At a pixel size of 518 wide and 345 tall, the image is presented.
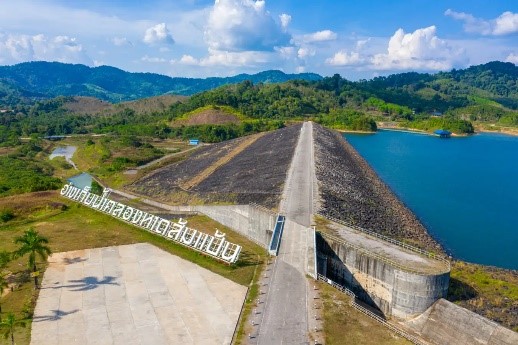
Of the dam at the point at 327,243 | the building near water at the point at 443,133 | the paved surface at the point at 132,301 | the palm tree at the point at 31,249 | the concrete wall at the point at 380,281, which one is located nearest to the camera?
the paved surface at the point at 132,301

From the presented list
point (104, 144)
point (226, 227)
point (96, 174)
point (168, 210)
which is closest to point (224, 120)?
point (104, 144)

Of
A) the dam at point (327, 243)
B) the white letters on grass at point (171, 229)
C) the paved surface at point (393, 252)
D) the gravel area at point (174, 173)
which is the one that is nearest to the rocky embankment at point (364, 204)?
the dam at point (327, 243)

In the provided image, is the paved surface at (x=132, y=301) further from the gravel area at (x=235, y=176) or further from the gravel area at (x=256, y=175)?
the gravel area at (x=256, y=175)

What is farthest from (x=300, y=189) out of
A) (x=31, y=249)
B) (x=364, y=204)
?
(x=31, y=249)

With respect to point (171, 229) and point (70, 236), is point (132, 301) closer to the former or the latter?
point (171, 229)

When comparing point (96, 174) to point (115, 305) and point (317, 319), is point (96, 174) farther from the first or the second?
point (317, 319)

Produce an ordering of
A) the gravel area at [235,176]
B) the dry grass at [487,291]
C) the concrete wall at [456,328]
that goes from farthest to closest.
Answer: the gravel area at [235,176] < the dry grass at [487,291] < the concrete wall at [456,328]

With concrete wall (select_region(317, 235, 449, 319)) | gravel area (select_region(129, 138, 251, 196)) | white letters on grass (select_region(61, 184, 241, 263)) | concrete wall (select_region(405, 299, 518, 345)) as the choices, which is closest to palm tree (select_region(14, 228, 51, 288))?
white letters on grass (select_region(61, 184, 241, 263))
